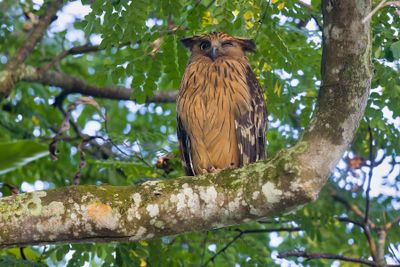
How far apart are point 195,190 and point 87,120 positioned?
573 centimetres

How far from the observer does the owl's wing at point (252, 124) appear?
566 cm

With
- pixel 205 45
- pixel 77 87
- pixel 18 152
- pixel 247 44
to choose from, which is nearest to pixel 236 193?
pixel 18 152

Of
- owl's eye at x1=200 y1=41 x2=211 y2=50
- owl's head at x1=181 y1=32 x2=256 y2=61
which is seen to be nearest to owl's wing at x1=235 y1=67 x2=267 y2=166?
owl's head at x1=181 y1=32 x2=256 y2=61

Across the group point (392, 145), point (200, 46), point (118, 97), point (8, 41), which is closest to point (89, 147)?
point (118, 97)

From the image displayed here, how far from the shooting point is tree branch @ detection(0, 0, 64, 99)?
6.77 metres

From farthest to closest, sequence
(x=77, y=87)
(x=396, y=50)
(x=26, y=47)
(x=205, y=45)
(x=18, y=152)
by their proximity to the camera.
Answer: (x=77, y=87), (x=26, y=47), (x=205, y=45), (x=396, y=50), (x=18, y=152)

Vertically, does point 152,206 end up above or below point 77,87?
below

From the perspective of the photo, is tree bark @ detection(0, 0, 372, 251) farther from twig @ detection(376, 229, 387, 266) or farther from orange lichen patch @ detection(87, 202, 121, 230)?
twig @ detection(376, 229, 387, 266)

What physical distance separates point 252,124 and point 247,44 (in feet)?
2.23

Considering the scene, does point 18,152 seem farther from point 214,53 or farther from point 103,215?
point 214,53

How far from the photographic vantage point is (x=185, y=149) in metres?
5.89

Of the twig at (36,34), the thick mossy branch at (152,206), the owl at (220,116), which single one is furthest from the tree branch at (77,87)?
the thick mossy branch at (152,206)

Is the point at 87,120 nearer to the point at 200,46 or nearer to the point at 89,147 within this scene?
the point at 89,147

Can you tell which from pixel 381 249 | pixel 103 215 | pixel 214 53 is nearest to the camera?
pixel 103 215
